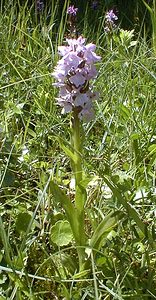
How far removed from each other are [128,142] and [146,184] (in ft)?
0.90

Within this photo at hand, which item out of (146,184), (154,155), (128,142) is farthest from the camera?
(128,142)

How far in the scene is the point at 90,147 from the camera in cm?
156

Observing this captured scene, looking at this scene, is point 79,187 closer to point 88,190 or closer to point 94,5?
point 88,190

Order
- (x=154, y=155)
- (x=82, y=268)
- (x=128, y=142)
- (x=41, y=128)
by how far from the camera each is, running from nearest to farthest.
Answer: (x=82, y=268), (x=154, y=155), (x=128, y=142), (x=41, y=128)

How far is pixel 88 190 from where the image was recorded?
52.4 inches

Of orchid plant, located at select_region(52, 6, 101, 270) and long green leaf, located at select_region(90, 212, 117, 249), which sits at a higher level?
orchid plant, located at select_region(52, 6, 101, 270)

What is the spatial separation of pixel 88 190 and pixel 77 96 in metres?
0.36

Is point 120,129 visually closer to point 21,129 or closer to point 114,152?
point 114,152

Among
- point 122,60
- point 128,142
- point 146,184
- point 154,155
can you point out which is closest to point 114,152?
point 128,142

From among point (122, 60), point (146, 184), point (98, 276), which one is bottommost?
point (98, 276)

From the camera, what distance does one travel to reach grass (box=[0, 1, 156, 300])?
1.03 m

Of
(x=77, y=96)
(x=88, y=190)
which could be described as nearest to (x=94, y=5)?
(x=88, y=190)

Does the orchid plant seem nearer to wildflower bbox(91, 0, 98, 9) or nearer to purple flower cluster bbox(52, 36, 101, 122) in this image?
purple flower cluster bbox(52, 36, 101, 122)

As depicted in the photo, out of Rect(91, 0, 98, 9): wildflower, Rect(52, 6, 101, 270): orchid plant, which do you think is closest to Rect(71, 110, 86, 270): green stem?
Rect(52, 6, 101, 270): orchid plant
